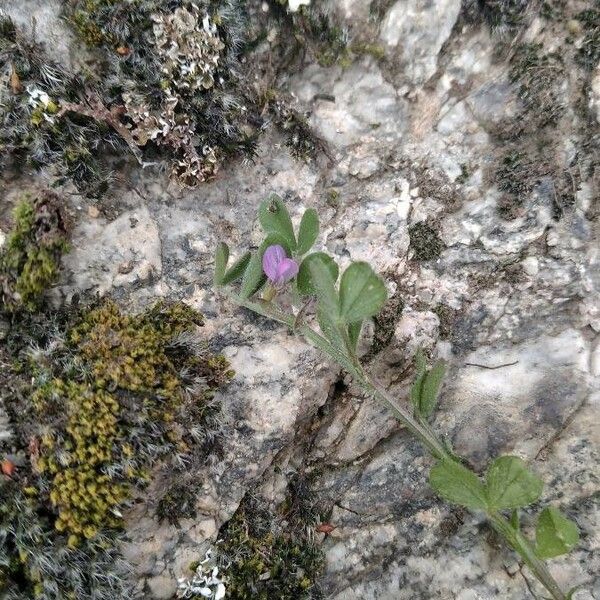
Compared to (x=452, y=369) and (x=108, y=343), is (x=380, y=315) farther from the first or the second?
(x=108, y=343)

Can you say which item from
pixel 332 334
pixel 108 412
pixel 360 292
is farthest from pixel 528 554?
pixel 108 412

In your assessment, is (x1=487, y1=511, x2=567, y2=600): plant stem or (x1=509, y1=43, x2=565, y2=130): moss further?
(x1=509, y1=43, x2=565, y2=130): moss

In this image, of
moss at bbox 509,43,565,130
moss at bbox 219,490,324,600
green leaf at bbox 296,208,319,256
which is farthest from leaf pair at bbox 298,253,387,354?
moss at bbox 509,43,565,130

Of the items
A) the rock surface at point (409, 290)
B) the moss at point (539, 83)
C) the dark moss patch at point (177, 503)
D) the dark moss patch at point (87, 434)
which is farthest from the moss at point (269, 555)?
the moss at point (539, 83)

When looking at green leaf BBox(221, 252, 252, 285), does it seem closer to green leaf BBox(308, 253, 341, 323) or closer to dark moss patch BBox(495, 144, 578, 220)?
green leaf BBox(308, 253, 341, 323)

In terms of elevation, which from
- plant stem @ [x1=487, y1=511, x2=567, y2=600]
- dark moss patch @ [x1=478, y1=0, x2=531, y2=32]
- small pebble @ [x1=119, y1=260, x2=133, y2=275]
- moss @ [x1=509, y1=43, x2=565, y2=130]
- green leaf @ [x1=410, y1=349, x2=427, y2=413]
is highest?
dark moss patch @ [x1=478, y1=0, x2=531, y2=32]

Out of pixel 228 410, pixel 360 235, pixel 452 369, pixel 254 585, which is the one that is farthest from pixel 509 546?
pixel 360 235
